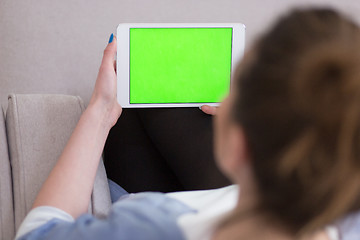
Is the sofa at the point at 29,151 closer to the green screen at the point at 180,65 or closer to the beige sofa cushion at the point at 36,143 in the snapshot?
the beige sofa cushion at the point at 36,143

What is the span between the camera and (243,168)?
482 mm

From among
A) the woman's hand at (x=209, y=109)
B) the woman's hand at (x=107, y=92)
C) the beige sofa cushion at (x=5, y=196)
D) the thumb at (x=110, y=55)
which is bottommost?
the beige sofa cushion at (x=5, y=196)

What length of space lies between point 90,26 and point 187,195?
819 millimetres

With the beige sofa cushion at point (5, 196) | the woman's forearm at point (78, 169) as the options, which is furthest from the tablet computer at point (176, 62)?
the beige sofa cushion at point (5, 196)

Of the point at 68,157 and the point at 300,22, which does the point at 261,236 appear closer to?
the point at 300,22

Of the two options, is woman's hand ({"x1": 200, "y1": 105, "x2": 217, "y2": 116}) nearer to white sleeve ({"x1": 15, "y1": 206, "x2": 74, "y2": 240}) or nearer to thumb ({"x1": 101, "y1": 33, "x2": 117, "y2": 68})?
thumb ({"x1": 101, "y1": 33, "x2": 117, "y2": 68})

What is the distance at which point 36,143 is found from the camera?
0.90 meters

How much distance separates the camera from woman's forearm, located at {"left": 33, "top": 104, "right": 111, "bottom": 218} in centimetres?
75

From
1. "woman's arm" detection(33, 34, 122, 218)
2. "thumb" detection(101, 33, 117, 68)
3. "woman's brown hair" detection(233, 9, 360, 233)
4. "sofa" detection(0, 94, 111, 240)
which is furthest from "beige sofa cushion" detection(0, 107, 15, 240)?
"woman's brown hair" detection(233, 9, 360, 233)

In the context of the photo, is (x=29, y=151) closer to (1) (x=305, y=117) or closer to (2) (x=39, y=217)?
(2) (x=39, y=217)

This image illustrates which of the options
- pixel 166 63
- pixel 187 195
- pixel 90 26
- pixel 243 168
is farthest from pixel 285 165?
pixel 90 26

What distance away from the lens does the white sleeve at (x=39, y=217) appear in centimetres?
67

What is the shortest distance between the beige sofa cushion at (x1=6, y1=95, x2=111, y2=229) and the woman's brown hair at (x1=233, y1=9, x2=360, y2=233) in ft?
1.78

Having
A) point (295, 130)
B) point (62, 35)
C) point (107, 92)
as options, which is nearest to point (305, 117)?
point (295, 130)
